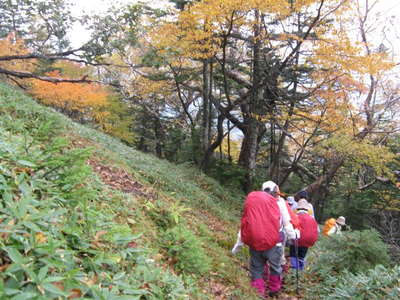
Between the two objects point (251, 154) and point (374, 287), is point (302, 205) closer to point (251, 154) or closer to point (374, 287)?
point (374, 287)

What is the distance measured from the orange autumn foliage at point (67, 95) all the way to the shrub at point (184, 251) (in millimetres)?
18559

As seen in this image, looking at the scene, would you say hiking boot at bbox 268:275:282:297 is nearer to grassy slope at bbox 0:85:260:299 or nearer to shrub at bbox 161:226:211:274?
grassy slope at bbox 0:85:260:299

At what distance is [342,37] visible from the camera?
10.4 m

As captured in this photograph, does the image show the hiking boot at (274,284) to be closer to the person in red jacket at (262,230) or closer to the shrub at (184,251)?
→ the person in red jacket at (262,230)

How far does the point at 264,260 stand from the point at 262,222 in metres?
0.76

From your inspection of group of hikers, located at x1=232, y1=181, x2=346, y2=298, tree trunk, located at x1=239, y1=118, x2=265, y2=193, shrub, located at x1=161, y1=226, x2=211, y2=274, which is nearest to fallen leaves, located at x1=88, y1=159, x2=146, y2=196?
shrub, located at x1=161, y1=226, x2=211, y2=274

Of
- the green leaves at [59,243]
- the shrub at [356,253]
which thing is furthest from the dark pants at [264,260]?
the green leaves at [59,243]

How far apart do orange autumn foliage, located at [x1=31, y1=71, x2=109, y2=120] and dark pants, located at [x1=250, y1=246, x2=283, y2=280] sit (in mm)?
18557

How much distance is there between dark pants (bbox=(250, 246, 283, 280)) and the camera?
5.04 m

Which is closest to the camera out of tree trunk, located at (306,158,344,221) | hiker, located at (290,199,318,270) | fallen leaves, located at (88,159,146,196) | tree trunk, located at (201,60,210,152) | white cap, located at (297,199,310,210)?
fallen leaves, located at (88,159,146,196)

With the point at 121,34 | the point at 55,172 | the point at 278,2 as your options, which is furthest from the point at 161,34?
the point at 55,172

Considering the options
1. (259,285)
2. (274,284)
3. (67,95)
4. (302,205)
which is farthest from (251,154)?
(67,95)

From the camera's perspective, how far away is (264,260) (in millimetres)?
5188

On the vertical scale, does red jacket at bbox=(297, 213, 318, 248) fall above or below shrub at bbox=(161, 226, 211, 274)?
below
